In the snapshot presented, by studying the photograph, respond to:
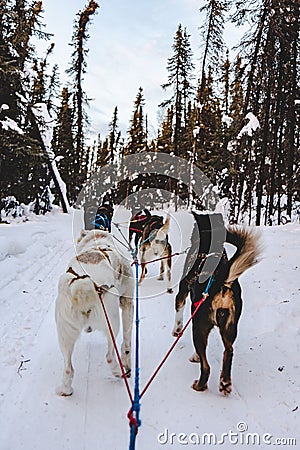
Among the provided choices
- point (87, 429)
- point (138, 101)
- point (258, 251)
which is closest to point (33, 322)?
point (87, 429)

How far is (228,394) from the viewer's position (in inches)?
117

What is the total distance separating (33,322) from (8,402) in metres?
1.61

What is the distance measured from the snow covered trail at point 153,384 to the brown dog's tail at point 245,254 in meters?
1.10

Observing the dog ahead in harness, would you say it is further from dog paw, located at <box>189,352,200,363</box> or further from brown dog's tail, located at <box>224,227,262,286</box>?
brown dog's tail, located at <box>224,227,262,286</box>

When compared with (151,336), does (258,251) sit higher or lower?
higher

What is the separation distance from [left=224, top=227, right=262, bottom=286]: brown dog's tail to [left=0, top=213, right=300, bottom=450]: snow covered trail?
3.62ft

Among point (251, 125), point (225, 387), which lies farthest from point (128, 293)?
point (251, 125)

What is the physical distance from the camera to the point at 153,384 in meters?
3.21

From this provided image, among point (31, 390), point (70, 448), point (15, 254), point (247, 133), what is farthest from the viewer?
point (247, 133)

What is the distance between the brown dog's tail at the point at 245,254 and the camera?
108 inches

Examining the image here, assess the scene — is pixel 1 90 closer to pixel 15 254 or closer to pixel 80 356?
pixel 15 254

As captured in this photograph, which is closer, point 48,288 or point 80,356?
point 80,356

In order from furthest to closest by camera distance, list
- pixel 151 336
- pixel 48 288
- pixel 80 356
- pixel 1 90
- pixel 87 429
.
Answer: pixel 1 90
pixel 48 288
pixel 151 336
pixel 80 356
pixel 87 429

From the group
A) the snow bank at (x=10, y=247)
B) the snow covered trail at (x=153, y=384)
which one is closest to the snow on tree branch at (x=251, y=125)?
the snow covered trail at (x=153, y=384)
